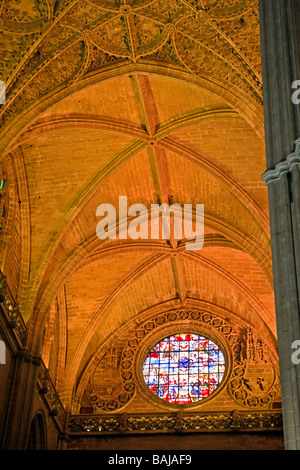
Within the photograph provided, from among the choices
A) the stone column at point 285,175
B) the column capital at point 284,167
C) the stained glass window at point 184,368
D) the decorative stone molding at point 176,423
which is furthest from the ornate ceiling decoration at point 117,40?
the stained glass window at point 184,368

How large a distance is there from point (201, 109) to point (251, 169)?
2031 millimetres

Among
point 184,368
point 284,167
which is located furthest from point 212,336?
point 284,167

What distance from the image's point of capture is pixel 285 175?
35.4 ft

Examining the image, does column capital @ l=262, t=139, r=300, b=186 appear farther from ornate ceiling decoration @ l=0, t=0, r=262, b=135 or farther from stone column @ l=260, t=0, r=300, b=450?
ornate ceiling decoration @ l=0, t=0, r=262, b=135

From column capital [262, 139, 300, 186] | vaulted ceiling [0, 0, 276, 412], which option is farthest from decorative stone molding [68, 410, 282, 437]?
column capital [262, 139, 300, 186]

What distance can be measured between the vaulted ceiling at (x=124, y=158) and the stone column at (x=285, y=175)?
3.91 meters

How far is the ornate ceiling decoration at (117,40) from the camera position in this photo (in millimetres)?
16750

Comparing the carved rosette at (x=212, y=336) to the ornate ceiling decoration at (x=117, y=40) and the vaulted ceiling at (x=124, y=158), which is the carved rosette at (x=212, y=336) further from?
the ornate ceiling decoration at (x=117, y=40)

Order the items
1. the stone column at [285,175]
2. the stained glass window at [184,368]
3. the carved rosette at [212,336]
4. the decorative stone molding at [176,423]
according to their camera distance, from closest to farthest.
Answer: the stone column at [285,175] < the decorative stone molding at [176,423] < the carved rosette at [212,336] < the stained glass window at [184,368]

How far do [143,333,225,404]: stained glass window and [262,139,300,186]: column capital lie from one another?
12.8 meters

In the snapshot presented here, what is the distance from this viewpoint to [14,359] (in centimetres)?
1864

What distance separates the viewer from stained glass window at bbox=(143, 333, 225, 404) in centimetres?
2288

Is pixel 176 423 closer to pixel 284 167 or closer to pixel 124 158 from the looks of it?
pixel 124 158

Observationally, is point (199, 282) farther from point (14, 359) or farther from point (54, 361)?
point (14, 359)
